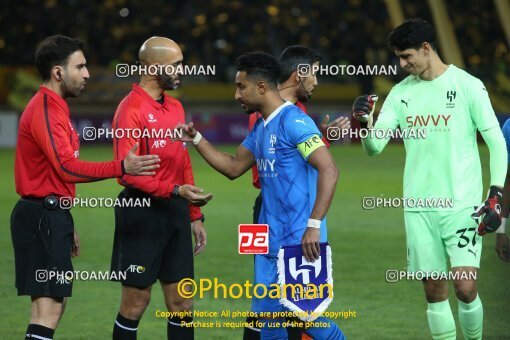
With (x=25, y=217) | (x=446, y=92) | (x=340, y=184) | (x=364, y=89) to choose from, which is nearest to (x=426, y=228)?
(x=446, y=92)

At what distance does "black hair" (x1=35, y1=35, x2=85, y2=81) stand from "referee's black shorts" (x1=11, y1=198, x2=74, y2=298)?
781 millimetres

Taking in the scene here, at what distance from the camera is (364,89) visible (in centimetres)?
3466

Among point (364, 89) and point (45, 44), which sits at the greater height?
point (364, 89)

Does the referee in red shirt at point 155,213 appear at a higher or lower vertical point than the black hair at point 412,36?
lower

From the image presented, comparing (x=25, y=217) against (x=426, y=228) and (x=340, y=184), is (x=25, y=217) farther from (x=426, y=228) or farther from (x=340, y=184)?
(x=340, y=184)

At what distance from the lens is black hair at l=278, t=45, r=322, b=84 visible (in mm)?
6828

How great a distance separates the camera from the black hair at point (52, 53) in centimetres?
602

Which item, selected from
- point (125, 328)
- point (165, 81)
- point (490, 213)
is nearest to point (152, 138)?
point (165, 81)

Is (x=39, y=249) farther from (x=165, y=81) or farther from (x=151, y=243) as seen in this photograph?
(x=165, y=81)

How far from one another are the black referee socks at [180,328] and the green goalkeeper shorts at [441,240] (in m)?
1.44

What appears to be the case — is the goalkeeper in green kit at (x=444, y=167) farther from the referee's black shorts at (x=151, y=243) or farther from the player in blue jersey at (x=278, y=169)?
the referee's black shorts at (x=151, y=243)

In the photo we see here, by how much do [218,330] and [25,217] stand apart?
278 cm

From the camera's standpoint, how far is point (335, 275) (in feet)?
35.2

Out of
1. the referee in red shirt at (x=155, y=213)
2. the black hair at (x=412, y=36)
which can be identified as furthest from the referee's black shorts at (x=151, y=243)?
the black hair at (x=412, y=36)
